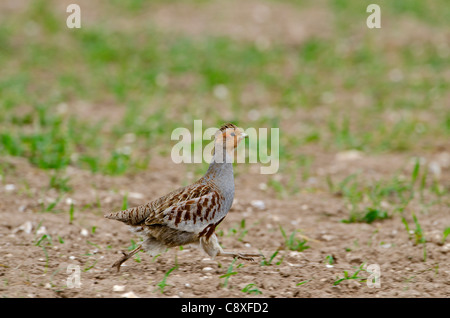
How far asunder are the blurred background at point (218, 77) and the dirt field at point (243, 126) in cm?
3

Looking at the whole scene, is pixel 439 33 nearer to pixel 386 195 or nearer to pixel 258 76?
pixel 258 76

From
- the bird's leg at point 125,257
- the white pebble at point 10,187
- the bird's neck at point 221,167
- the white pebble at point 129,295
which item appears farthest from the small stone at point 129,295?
the white pebble at point 10,187

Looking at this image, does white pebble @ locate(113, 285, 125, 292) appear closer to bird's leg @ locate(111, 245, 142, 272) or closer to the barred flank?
bird's leg @ locate(111, 245, 142, 272)

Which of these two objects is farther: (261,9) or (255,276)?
(261,9)

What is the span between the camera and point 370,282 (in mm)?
4184

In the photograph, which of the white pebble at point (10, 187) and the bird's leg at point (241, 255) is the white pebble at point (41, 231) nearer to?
the white pebble at point (10, 187)

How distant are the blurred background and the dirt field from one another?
34 millimetres

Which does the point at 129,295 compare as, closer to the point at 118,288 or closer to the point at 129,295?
the point at 129,295

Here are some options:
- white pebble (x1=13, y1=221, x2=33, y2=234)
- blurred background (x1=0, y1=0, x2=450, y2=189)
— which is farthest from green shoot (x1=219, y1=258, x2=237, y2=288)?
blurred background (x1=0, y1=0, x2=450, y2=189)

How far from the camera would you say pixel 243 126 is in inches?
320

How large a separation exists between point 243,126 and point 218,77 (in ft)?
5.37

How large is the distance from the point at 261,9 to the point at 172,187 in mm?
6625

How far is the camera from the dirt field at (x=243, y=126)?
170 inches
